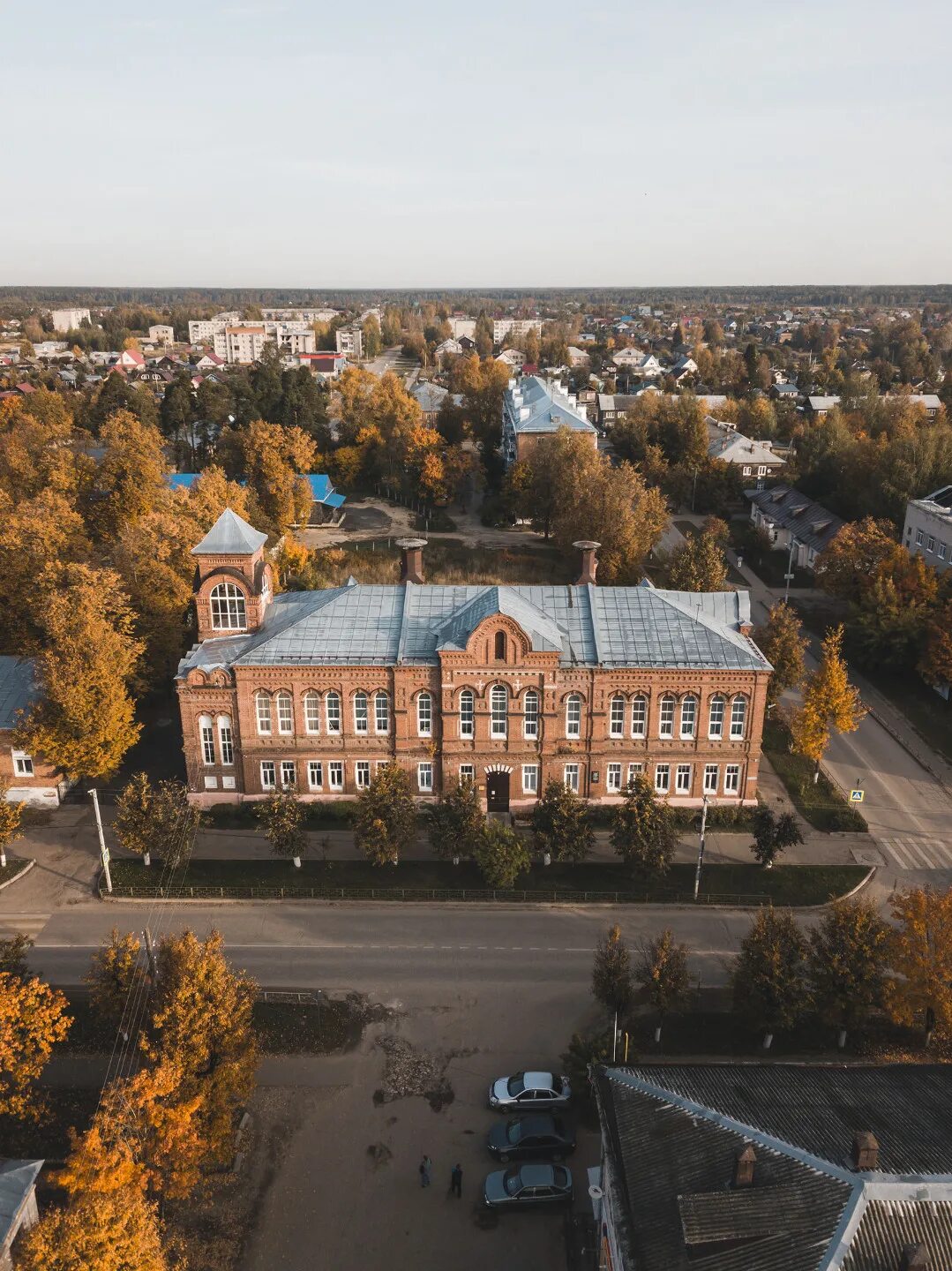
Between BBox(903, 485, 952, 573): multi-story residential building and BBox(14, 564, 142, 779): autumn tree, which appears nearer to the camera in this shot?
BBox(14, 564, 142, 779): autumn tree

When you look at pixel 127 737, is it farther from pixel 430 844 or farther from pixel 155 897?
pixel 430 844

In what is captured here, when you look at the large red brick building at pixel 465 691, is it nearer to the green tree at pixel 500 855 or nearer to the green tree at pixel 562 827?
the green tree at pixel 562 827

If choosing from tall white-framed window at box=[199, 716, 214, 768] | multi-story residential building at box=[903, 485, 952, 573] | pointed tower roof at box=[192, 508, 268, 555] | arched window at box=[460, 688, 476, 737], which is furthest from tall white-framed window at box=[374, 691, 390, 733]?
multi-story residential building at box=[903, 485, 952, 573]

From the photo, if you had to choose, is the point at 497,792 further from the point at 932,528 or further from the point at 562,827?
the point at 932,528

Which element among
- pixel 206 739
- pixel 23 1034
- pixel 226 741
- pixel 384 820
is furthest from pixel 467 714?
pixel 23 1034

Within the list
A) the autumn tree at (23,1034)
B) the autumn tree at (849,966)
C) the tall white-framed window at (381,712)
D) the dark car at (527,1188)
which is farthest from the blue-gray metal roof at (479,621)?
the dark car at (527,1188)

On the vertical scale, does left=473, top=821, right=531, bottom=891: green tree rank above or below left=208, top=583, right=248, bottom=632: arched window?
below

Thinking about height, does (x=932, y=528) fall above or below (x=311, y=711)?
above

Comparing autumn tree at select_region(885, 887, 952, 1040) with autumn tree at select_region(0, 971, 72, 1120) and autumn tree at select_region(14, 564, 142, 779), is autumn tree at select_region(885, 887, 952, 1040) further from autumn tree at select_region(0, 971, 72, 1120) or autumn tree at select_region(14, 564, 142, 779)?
autumn tree at select_region(14, 564, 142, 779)
